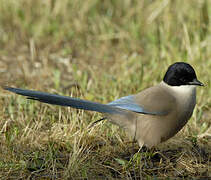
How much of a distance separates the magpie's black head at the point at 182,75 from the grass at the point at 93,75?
496 mm

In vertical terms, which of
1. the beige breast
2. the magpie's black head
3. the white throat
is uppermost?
the magpie's black head

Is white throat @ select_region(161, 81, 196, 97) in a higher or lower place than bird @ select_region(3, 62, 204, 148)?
higher

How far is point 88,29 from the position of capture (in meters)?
6.69

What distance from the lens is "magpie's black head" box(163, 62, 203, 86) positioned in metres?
3.62

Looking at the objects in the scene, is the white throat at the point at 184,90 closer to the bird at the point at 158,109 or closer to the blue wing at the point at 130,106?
the bird at the point at 158,109

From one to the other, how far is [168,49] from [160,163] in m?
2.75

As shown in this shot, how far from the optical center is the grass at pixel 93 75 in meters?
3.35

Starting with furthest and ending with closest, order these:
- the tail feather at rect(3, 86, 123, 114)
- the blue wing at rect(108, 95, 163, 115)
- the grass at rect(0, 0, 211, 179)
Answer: the blue wing at rect(108, 95, 163, 115) → the grass at rect(0, 0, 211, 179) → the tail feather at rect(3, 86, 123, 114)

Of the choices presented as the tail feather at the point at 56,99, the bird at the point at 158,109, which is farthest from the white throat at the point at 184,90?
the tail feather at the point at 56,99

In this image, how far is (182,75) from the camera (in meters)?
3.63

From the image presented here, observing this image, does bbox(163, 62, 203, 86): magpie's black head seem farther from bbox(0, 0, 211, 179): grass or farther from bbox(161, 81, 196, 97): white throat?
bbox(0, 0, 211, 179): grass

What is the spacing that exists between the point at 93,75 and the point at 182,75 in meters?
1.71

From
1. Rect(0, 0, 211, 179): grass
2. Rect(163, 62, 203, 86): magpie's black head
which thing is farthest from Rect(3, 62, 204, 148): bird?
Rect(0, 0, 211, 179): grass

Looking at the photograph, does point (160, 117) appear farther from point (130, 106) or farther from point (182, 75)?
point (182, 75)
